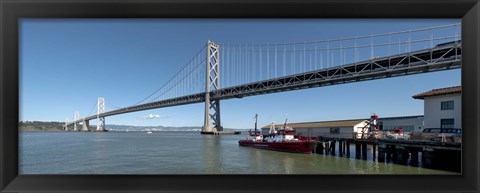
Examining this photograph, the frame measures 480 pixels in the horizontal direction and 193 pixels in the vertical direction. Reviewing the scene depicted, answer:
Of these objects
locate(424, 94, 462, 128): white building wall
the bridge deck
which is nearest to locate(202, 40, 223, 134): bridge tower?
the bridge deck

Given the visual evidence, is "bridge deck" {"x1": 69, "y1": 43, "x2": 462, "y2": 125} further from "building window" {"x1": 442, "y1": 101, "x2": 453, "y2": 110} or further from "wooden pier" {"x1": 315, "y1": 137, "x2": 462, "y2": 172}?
"wooden pier" {"x1": 315, "y1": 137, "x2": 462, "y2": 172}

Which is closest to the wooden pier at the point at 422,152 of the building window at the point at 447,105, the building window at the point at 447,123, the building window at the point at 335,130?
the building window at the point at 447,123

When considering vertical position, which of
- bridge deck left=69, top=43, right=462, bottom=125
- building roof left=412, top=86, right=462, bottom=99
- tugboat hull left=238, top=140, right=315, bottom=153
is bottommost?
tugboat hull left=238, top=140, right=315, bottom=153

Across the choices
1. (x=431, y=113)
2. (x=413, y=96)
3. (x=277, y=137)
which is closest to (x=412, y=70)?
(x=413, y=96)

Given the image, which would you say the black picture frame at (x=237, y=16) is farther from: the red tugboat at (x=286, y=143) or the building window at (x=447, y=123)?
the red tugboat at (x=286, y=143)

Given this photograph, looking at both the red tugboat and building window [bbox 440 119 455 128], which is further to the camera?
the red tugboat

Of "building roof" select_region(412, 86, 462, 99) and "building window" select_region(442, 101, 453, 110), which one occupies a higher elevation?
"building roof" select_region(412, 86, 462, 99)

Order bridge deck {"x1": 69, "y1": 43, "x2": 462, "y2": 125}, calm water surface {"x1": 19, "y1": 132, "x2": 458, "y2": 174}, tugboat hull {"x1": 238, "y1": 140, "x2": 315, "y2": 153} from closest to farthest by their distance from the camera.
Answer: calm water surface {"x1": 19, "y1": 132, "x2": 458, "y2": 174}
tugboat hull {"x1": 238, "y1": 140, "x2": 315, "y2": 153}
bridge deck {"x1": 69, "y1": 43, "x2": 462, "y2": 125}

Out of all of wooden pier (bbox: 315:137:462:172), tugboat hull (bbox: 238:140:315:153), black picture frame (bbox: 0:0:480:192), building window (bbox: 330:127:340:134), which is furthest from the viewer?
building window (bbox: 330:127:340:134)

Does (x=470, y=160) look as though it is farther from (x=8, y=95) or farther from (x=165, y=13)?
(x=8, y=95)
